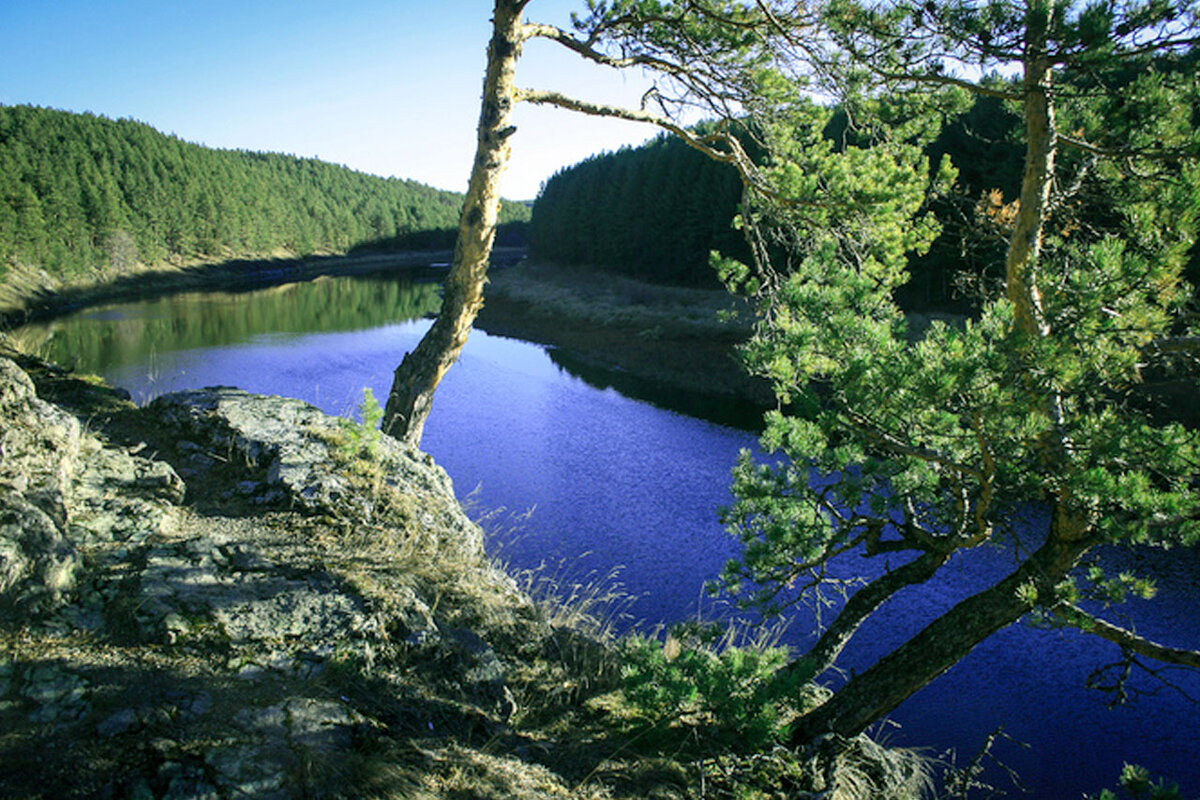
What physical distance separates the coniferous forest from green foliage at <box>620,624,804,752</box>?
1422 inches

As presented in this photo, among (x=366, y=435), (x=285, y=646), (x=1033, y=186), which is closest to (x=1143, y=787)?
(x=1033, y=186)

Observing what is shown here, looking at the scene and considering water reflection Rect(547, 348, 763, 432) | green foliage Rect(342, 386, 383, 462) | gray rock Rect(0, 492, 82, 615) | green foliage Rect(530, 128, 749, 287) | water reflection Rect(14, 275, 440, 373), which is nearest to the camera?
gray rock Rect(0, 492, 82, 615)

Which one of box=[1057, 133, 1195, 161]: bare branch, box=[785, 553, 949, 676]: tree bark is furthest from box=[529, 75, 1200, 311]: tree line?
box=[785, 553, 949, 676]: tree bark

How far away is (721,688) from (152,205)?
74298 millimetres

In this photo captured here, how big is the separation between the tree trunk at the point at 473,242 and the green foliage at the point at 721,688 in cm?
305

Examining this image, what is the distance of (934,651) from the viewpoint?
386cm

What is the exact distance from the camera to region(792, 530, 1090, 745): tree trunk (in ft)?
11.9

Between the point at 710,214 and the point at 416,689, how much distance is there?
3811 cm

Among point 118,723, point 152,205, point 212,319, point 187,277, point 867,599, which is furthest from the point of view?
point 152,205

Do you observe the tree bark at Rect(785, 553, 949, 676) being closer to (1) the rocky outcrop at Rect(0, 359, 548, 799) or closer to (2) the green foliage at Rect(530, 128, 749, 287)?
(1) the rocky outcrop at Rect(0, 359, 548, 799)

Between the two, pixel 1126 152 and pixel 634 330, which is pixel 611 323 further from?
pixel 1126 152

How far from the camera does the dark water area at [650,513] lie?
23.3 ft

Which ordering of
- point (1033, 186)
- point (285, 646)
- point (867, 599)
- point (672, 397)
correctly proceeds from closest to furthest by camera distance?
1. point (285, 646)
2. point (1033, 186)
3. point (867, 599)
4. point (672, 397)

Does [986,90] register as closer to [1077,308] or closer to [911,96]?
[911,96]
